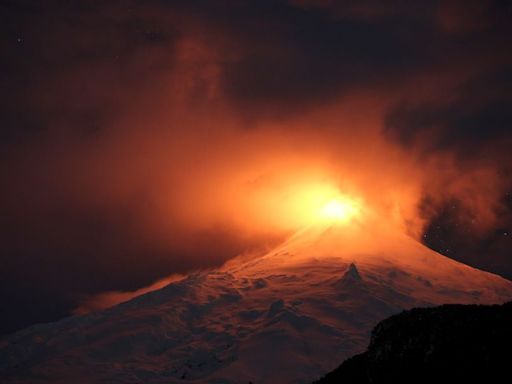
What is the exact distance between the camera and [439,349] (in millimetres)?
32438

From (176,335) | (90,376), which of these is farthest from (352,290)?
(90,376)

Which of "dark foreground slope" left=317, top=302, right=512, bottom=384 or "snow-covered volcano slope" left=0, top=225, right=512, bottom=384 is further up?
"dark foreground slope" left=317, top=302, right=512, bottom=384

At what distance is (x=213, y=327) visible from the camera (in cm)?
17838

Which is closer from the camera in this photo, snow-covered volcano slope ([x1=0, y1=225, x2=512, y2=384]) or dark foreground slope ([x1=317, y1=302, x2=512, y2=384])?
dark foreground slope ([x1=317, y1=302, x2=512, y2=384])

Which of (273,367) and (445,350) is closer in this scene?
(445,350)

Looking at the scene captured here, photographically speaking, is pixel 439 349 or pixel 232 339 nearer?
pixel 439 349

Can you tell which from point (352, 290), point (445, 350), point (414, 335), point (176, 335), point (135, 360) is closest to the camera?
point (445, 350)

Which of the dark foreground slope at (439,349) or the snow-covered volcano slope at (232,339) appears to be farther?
the snow-covered volcano slope at (232,339)

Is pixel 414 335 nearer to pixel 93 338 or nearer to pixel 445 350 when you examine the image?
pixel 445 350

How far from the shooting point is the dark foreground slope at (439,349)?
29656mm

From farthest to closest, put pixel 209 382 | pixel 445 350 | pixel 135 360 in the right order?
pixel 135 360 → pixel 209 382 → pixel 445 350

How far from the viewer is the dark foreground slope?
29.7 m

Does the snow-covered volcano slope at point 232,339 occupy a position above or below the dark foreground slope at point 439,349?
below

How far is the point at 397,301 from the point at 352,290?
1428 centimetres
